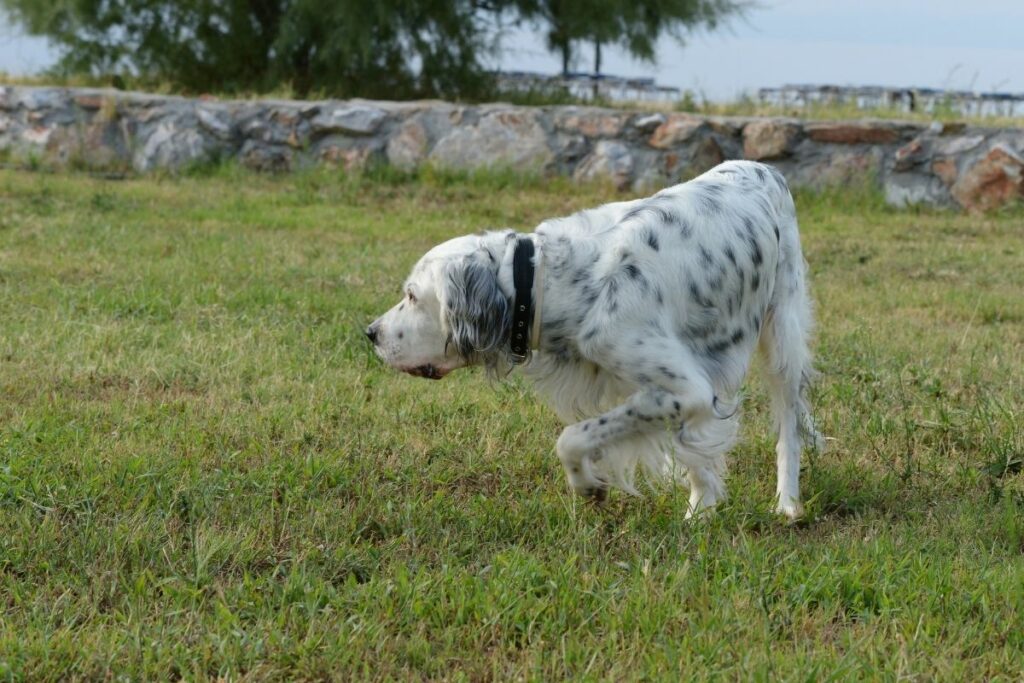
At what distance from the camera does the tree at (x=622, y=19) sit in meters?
14.2

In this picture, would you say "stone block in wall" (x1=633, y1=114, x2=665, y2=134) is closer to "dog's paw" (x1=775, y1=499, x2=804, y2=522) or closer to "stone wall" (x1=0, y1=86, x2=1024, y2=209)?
"stone wall" (x1=0, y1=86, x2=1024, y2=209)

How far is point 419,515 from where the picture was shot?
392 centimetres

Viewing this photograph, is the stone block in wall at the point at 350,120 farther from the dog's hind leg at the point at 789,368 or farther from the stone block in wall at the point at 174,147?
the dog's hind leg at the point at 789,368

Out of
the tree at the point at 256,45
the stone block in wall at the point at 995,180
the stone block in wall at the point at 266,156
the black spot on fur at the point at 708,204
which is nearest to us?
the black spot on fur at the point at 708,204

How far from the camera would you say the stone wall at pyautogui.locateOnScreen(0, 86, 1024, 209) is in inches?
461

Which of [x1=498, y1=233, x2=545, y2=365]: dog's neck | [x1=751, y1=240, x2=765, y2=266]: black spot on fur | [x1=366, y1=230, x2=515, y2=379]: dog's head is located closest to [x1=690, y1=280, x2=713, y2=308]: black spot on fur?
[x1=751, y1=240, x2=765, y2=266]: black spot on fur

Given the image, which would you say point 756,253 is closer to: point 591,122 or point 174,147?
point 591,122

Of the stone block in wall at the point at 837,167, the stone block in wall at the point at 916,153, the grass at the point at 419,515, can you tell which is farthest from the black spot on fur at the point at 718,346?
the stone block in wall at the point at 916,153

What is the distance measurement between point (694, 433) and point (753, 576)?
0.75 metres

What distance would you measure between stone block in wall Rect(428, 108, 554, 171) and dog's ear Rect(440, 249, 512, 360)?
27.3ft

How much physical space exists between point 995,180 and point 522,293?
347 inches

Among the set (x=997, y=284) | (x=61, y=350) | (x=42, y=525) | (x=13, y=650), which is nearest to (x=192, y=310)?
(x=61, y=350)

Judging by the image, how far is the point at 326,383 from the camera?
539cm

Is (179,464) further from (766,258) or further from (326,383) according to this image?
(766,258)
